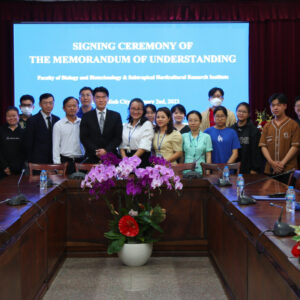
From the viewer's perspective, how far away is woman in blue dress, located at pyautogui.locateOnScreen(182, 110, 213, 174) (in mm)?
4398

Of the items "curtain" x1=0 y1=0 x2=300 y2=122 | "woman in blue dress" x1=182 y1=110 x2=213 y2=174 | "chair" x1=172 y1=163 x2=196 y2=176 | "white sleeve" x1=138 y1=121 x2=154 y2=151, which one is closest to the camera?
"chair" x1=172 y1=163 x2=196 y2=176

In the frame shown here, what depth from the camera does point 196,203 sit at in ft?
12.2

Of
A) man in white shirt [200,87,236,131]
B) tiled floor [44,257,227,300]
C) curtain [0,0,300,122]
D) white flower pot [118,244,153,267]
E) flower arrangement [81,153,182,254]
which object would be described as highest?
curtain [0,0,300,122]

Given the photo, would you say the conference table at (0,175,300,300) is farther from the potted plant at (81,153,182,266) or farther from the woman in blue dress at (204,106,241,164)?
the woman in blue dress at (204,106,241,164)

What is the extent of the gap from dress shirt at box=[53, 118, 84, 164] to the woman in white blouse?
1.58 ft

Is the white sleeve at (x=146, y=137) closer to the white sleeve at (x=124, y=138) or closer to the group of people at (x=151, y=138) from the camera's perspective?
the group of people at (x=151, y=138)

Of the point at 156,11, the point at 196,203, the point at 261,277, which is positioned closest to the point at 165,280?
the point at 196,203

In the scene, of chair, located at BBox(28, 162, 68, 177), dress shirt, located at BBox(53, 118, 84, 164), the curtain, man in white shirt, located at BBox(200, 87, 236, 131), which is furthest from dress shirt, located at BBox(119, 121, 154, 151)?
the curtain

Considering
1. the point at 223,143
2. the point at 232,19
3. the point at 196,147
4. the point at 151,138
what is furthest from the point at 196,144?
the point at 232,19

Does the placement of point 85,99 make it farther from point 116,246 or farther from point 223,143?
point 116,246

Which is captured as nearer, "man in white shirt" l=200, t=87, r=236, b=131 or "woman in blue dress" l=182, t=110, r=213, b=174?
"woman in blue dress" l=182, t=110, r=213, b=174

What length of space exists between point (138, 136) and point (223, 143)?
0.83 meters

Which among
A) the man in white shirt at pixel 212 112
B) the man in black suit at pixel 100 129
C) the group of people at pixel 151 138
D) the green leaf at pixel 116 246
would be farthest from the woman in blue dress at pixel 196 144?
the green leaf at pixel 116 246

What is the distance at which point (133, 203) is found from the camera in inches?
143
